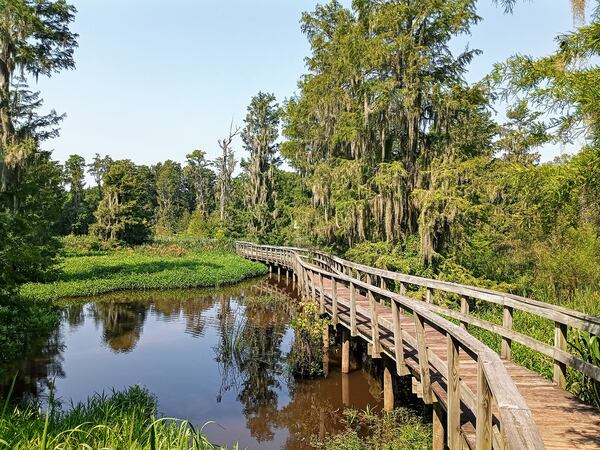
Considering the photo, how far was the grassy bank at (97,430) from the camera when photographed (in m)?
3.82

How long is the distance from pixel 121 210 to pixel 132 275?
58.8ft

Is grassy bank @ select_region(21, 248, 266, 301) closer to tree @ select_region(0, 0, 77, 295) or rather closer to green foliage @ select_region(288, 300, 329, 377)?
tree @ select_region(0, 0, 77, 295)

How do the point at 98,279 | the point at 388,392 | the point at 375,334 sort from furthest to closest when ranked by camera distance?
1. the point at 98,279
2. the point at 388,392
3. the point at 375,334

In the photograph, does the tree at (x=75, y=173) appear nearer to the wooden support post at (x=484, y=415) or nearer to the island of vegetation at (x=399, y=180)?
the island of vegetation at (x=399, y=180)

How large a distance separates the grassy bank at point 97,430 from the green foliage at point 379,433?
198 centimetres

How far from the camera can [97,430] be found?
517cm

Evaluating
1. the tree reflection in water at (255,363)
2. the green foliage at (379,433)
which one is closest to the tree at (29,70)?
the tree reflection in water at (255,363)

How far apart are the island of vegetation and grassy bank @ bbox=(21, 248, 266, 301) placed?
0.12 m

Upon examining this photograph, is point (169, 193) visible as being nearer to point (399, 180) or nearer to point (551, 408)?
point (399, 180)

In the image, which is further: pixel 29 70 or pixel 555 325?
pixel 29 70

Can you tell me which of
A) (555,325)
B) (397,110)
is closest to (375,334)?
(555,325)

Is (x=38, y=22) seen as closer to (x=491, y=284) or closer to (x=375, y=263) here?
(x=375, y=263)

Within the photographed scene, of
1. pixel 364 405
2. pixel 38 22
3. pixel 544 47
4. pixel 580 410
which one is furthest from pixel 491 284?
pixel 38 22

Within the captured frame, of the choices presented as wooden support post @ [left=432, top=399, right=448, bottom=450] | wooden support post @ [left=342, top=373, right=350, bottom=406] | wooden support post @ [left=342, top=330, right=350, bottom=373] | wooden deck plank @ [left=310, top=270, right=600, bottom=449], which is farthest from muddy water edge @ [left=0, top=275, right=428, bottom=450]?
wooden deck plank @ [left=310, top=270, right=600, bottom=449]
